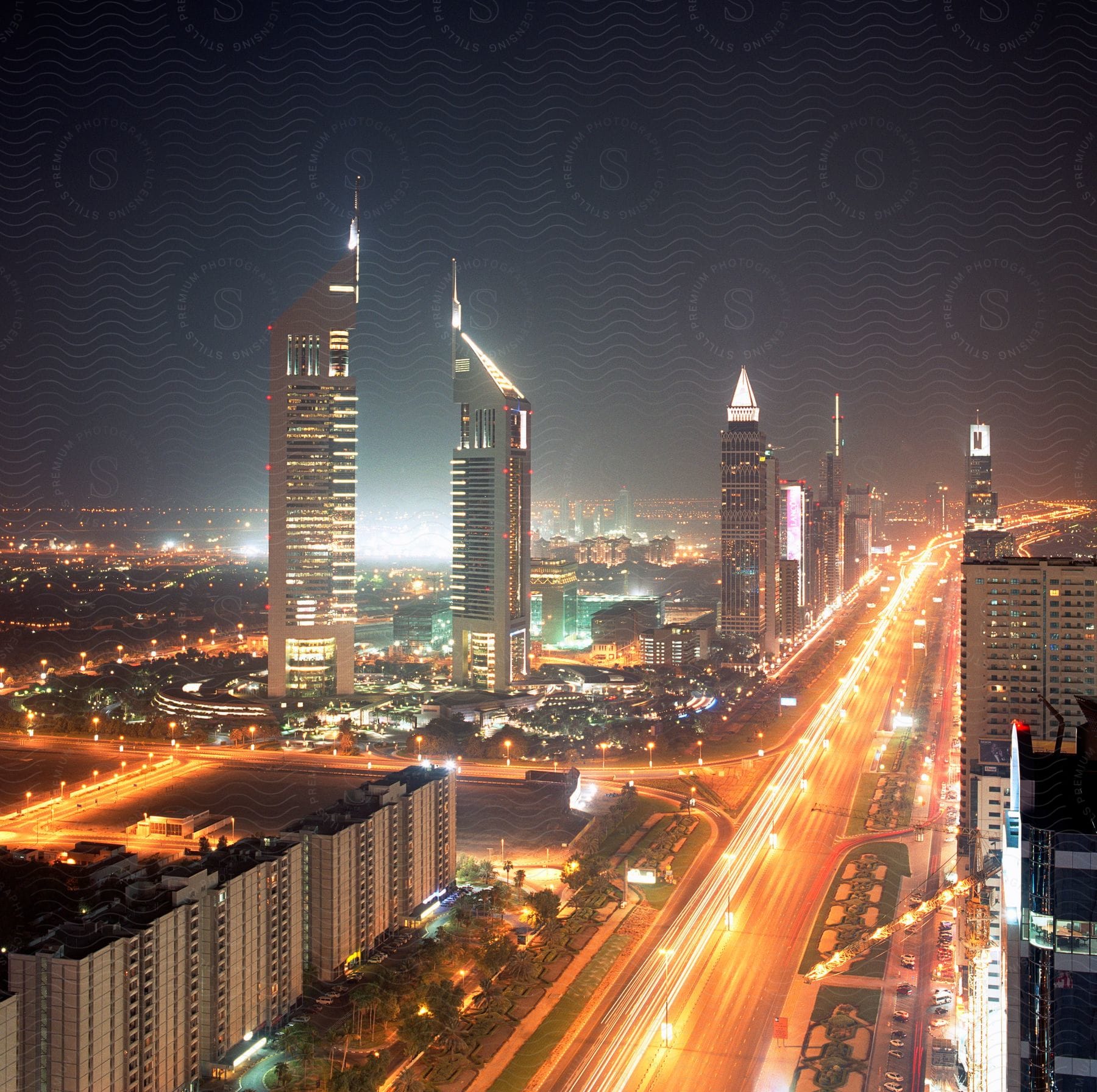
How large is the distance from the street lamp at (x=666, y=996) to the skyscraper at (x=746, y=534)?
14311 mm

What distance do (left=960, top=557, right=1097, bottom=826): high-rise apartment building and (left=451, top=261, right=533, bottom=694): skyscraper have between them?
27.2 feet

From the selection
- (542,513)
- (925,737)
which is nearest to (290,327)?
(925,737)

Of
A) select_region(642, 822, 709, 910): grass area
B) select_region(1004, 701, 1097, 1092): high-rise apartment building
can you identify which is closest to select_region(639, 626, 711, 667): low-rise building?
select_region(642, 822, 709, 910): grass area

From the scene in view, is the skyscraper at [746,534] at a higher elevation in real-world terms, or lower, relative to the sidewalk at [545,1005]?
higher

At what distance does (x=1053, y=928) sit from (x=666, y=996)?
4008 millimetres

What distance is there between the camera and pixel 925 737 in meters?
13.7

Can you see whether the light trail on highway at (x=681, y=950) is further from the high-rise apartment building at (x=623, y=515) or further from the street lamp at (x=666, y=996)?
the high-rise apartment building at (x=623, y=515)

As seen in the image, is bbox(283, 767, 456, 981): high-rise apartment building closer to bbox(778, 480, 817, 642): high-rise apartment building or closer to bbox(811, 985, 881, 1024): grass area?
bbox(811, 985, 881, 1024): grass area

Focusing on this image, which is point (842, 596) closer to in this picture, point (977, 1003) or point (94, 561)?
point (94, 561)

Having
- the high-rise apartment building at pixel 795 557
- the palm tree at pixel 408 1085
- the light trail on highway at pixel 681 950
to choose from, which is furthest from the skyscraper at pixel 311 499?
the high-rise apartment building at pixel 795 557

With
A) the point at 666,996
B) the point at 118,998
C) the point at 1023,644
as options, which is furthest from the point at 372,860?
the point at 1023,644

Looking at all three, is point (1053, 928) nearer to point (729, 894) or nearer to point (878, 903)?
point (878, 903)

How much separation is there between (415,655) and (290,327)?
766 cm

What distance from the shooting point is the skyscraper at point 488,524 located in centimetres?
1648
